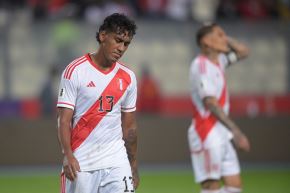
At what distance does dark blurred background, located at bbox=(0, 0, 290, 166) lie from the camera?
18031 mm

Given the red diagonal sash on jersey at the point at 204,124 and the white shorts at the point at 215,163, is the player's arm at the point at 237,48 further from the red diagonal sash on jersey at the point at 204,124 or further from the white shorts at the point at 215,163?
the white shorts at the point at 215,163

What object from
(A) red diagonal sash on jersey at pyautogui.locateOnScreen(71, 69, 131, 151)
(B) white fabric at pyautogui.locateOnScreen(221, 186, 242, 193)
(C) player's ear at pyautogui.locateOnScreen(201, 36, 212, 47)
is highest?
(C) player's ear at pyautogui.locateOnScreen(201, 36, 212, 47)

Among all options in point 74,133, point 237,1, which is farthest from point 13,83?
point 74,133

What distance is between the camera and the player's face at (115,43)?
7.57 metres

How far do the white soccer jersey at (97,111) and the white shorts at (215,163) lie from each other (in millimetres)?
2951

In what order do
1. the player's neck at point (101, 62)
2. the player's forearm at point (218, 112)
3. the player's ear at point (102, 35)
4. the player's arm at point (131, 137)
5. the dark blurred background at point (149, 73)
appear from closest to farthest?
the player's ear at point (102, 35) → the player's neck at point (101, 62) → the player's arm at point (131, 137) → the player's forearm at point (218, 112) → the dark blurred background at point (149, 73)

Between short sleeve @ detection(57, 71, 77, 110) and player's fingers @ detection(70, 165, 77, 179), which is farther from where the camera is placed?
short sleeve @ detection(57, 71, 77, 110)

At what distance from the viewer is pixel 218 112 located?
1023 centimetres

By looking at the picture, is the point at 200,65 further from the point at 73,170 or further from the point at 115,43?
the point at 73,170

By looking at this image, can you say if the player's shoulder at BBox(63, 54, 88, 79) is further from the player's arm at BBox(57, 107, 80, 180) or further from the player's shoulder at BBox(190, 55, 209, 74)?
the player's shoulder at BBox(190, 55, 209, 74)

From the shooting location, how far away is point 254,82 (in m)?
19.0


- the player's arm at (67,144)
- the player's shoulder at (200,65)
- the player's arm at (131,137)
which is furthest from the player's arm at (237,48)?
the player's arm at (67,144)

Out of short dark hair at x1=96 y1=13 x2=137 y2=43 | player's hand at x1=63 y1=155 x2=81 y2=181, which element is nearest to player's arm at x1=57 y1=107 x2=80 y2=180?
player's hand at x1=63 y1=155 x2=81 y2=181

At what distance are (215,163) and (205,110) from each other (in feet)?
2.18
